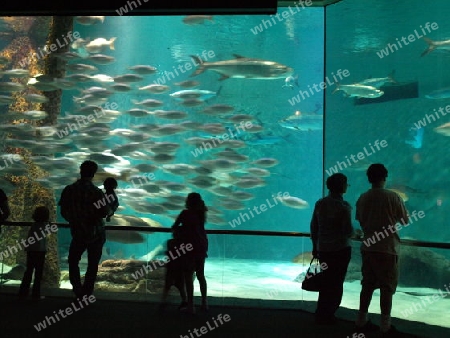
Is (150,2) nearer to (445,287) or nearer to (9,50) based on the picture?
(445,287)

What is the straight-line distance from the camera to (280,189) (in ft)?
99.5

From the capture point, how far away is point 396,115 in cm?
1173

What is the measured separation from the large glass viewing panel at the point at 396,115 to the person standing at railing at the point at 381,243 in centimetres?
107

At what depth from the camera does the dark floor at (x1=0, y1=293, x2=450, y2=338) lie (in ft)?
13.7

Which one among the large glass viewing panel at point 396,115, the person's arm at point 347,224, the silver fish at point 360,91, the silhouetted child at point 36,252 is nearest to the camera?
the person's arm at point 347,224

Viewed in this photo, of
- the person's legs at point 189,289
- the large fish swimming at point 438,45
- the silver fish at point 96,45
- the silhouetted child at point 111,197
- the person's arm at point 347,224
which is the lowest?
the person's legs at point 189,289

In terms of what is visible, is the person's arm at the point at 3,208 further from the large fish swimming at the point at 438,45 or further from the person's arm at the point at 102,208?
the large fish swimming at the point at 438,45

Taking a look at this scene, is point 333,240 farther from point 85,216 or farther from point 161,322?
point 85,216

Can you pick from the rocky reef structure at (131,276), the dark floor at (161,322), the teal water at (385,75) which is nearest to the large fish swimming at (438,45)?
the teal water at (385,75)

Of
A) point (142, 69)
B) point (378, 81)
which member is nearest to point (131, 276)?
point (142, 69)

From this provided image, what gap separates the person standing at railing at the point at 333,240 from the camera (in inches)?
182

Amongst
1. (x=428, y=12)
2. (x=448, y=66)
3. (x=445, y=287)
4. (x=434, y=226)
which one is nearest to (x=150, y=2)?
(x=448, y=66)

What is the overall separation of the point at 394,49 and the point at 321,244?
488cm

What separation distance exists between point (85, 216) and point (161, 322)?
139 centimetres
